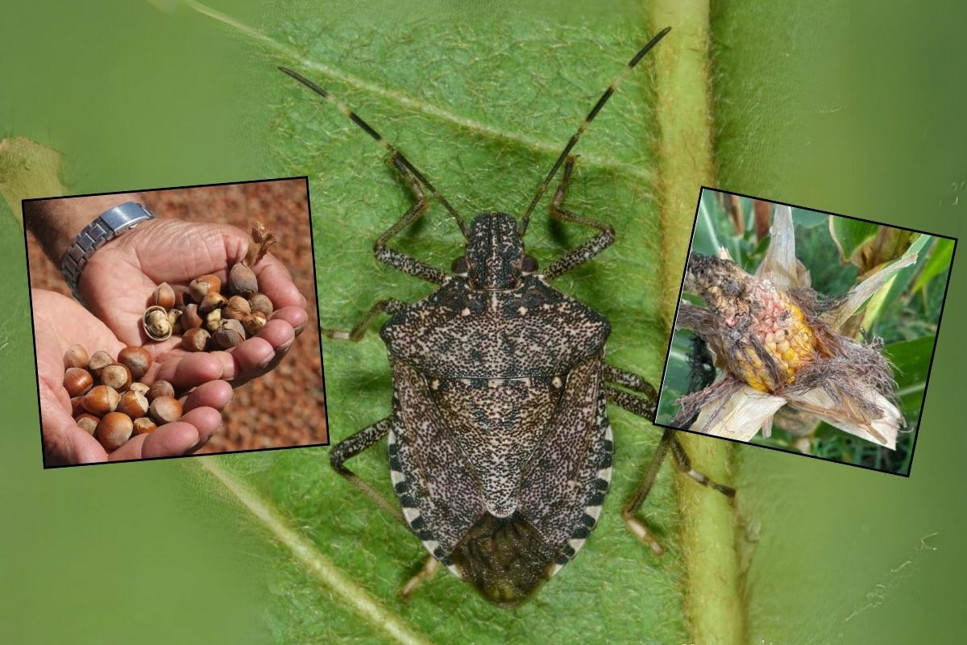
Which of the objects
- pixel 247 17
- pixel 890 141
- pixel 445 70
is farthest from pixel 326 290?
pixel 890 141

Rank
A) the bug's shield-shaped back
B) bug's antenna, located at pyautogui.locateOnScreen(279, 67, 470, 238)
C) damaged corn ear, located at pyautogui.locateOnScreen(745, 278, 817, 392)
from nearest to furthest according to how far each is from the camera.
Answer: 1. damaged corn ear, located at pyautogui.locateOnScreen(745, 278, 817, 392)
2. the bug's shield-shaped back
3. bug's antenna, located at pyautogui.locateOnScreen(279, 67, 470, 238)

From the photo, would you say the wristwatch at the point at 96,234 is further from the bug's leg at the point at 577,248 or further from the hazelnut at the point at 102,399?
the bug's leg at the point at 577,248

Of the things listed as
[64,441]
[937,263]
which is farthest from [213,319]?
[937,263]

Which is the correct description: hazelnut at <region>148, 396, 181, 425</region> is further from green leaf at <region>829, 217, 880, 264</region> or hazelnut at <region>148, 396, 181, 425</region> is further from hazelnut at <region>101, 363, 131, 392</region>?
green leaf at <region>829, 217, 880, 264</region>

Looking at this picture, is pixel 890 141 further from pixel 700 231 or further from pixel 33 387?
pixel 33 387

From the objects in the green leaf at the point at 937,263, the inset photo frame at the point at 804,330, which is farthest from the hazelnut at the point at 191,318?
the green leaf at the point at 937,263

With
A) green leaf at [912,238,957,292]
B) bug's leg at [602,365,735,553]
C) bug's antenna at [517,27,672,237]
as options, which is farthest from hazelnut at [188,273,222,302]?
green leaf at [912,238,957,292]

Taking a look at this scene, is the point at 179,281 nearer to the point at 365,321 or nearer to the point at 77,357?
the point at 77,357
